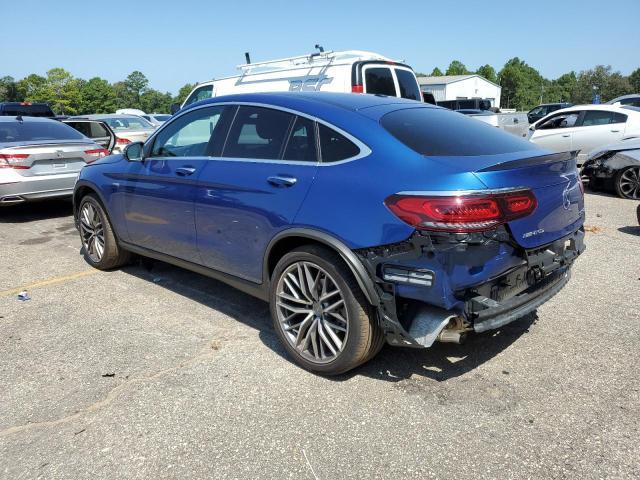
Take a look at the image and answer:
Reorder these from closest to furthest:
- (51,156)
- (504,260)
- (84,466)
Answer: (84,466) → (504,260) → (51,156)

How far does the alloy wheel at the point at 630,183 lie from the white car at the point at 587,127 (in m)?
1.92

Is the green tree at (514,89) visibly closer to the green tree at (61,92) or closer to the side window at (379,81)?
the green tree at (61,92)

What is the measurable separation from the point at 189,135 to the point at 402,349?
2520 mm

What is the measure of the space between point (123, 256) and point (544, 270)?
4.11 metres

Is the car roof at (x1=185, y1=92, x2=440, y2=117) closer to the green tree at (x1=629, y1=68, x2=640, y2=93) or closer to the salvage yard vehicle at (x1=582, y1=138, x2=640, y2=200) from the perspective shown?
the salvage yard vehicle at (x1=582, y1=138, x2=640, y2=200)

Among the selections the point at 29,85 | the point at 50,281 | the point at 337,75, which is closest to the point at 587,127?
the point at 337,75

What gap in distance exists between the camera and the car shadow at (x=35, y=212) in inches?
336

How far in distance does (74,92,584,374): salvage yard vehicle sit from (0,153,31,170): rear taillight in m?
4.59

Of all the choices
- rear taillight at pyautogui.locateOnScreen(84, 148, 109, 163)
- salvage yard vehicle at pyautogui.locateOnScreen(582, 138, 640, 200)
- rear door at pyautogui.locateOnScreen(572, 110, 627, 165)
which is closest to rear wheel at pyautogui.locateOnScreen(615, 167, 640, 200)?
salvage yard vehicle at pyautogui.locateOnScreen(582, 138, 640, 200)

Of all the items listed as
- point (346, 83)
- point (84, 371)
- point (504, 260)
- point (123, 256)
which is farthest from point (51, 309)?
point (346, 83)

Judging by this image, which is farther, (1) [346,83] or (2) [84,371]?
(1) [346,83]

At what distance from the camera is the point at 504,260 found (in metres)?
2.84

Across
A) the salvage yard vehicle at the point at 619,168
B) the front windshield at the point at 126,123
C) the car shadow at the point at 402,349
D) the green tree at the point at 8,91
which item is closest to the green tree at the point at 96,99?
the green tree at the point at 8,91

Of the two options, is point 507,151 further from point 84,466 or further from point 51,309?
point 51,309
